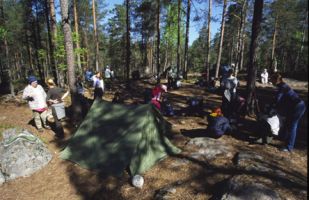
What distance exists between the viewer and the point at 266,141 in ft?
23.7

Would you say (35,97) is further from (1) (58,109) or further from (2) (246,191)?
(2) (246,191)

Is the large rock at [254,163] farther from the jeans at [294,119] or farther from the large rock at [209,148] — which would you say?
the jeans at [294,119]

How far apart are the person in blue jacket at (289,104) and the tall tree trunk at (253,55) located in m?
2.91

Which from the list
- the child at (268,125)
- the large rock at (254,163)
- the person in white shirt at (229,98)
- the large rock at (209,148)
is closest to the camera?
the large rock at (254,163)

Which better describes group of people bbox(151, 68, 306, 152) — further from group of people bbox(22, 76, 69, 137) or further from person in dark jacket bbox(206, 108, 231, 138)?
group of people bbox(22, 76, 69, 137)

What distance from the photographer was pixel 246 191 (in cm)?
452

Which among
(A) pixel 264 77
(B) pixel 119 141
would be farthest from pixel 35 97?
(A) pixel 264 77

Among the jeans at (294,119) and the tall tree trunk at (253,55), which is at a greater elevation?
the tall tree trunk at (253,55)

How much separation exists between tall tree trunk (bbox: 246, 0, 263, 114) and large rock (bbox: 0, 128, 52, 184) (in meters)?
8.06

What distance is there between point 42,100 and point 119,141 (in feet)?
11.4

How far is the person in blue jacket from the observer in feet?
21.1

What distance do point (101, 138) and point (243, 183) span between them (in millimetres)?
4210

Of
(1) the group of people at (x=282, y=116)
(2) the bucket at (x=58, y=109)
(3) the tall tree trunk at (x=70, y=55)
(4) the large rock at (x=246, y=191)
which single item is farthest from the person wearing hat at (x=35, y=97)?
(4) the large rock at (x=246, y=191)

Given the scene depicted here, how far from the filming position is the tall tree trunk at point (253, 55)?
900cm
